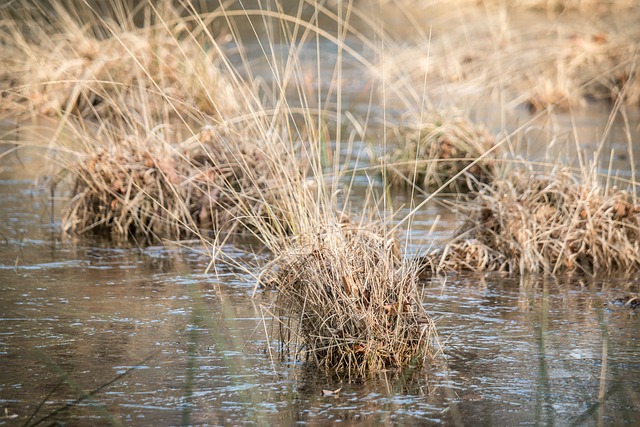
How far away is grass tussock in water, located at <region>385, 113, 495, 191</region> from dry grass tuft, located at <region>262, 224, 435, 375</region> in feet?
12.5

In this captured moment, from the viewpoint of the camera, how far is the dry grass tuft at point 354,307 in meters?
4.12

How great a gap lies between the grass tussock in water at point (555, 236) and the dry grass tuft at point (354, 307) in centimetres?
172

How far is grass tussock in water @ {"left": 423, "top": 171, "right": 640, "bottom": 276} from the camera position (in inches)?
237

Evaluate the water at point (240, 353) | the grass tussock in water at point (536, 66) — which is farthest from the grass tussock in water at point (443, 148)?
the grass tussock in water at point (536, 66)

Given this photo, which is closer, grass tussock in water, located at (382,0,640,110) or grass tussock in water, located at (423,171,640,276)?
grass tussock in water, located at (423,171,640,276)

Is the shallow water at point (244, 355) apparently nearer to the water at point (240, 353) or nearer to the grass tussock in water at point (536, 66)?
the water at point (240, 353)

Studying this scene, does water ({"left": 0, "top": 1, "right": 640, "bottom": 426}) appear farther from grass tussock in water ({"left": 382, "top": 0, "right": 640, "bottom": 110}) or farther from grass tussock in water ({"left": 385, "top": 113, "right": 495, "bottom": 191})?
grass tussock in water ({"left": 382, "top": 0, "right": 640, "bottom": 110})

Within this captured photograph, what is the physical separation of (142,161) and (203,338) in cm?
241

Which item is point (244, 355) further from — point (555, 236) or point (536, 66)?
point (536, 66)

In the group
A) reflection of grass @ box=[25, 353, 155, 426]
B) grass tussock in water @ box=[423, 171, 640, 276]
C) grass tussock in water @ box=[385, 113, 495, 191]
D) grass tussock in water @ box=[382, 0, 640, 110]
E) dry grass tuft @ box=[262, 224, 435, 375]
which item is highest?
grass tussock in water @ box=[382, 0, 640, 110]

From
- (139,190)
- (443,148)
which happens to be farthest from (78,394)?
(443,148)

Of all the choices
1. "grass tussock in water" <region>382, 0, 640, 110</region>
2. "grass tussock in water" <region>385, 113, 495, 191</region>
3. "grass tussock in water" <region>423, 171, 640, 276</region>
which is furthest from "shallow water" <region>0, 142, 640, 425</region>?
"grass tussock in water" <region>382, 0, 640, 110</region>

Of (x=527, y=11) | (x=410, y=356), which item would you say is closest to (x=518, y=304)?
(x=410, y=356)

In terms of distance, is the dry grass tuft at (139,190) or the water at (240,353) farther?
the dry grass tuft at (139,190)
